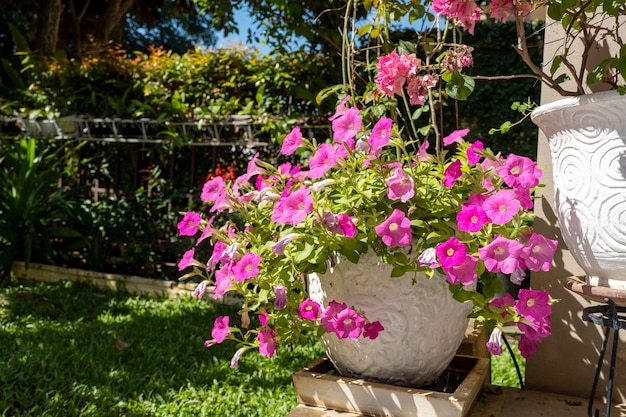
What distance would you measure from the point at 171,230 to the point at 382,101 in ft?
13.7

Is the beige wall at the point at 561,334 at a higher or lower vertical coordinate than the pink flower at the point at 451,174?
lower

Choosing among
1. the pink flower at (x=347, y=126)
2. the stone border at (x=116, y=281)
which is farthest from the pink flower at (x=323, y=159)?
the stone border at (x=116, y=281)

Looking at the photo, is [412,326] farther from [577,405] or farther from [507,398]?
[577,405]

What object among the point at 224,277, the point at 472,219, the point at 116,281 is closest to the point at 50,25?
the point at 116,281

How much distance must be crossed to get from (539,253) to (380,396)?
41 cm

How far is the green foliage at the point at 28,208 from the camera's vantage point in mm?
5664

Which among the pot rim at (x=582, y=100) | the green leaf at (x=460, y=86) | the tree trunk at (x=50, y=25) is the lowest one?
the pot rim at (x=582, y=100)

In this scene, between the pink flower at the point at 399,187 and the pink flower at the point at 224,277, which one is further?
the pink flower at the point at 224,277

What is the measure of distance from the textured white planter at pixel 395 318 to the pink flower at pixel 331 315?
0.05 metres

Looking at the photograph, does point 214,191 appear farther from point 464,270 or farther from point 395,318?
point 464,270

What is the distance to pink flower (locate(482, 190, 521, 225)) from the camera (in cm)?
102

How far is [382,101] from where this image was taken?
1869mm

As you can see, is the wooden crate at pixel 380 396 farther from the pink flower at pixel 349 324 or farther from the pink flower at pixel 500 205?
the pink flower at pixel 500 205

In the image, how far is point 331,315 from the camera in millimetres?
1118
